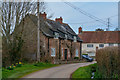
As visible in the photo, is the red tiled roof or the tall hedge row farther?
the red tiled roof

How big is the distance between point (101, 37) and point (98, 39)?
3.62ft

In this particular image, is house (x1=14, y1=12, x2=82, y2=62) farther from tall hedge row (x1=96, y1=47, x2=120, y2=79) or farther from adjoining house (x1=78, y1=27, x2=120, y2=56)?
adjoining house (x1=78, y1=27, x2=120, y2=56)

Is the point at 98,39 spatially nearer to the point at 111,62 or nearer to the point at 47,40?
the point at 47,40

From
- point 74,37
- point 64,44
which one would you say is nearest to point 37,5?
point 64,44

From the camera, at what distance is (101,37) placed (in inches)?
2044

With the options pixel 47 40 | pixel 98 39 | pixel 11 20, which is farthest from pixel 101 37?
pixel 11 20

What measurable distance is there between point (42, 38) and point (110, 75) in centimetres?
1558

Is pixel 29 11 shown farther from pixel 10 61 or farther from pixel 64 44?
pixel 64 44

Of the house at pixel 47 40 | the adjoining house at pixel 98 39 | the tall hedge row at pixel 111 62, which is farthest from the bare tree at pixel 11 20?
the adjoining house at pixel 98 39

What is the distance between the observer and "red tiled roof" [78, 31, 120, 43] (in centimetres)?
5038

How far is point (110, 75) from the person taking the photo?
13094 mm

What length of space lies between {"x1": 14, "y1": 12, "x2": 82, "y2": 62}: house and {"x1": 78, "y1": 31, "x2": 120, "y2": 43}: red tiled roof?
14.8 m

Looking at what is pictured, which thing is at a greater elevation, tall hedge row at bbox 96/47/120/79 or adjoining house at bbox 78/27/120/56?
adjoining house at bbox 78/27/120/56

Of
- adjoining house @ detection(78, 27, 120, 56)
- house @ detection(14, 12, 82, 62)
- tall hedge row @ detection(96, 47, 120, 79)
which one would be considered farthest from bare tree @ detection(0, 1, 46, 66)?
adjoining house @ detection(78, 27, 120, 56)
